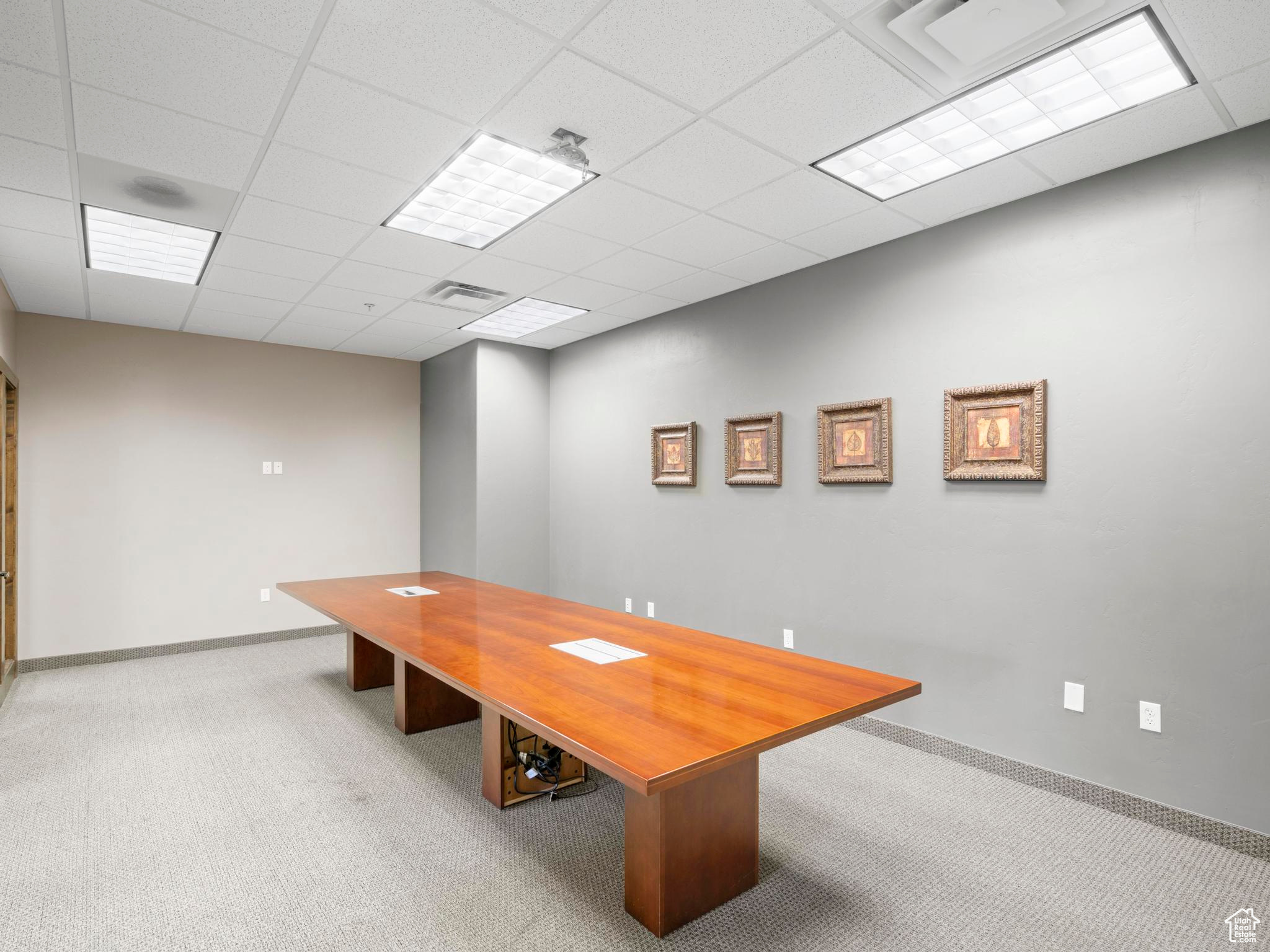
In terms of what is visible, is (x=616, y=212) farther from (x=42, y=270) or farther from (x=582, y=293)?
(x=42, y=270)

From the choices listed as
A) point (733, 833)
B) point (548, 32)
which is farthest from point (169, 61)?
point (733, 833)

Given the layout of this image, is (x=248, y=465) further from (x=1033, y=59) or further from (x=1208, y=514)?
(x=1208, y=514)

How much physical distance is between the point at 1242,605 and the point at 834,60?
2.29m

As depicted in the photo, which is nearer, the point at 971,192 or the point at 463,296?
the point at 971,192

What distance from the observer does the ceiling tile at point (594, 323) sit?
473 cm

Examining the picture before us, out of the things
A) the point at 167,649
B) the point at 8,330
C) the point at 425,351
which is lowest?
the point at 167,649

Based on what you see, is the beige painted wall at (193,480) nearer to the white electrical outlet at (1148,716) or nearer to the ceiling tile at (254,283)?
the ceiling tile at (254,283)

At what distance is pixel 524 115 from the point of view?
7.13ft

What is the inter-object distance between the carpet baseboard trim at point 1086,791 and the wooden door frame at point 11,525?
5.44 metres

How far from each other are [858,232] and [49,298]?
4.96 metres

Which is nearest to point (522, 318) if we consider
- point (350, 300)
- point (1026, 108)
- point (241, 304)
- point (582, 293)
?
point (582, 293)

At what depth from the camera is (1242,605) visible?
89.9 inches

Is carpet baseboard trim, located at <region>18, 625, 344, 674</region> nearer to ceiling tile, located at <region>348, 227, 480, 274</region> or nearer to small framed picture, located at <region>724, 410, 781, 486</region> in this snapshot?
ceiling tile, located at <region>348, 227, 480, 274</region>

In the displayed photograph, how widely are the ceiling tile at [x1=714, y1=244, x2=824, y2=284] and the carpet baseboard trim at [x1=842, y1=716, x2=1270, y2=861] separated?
247 cm
